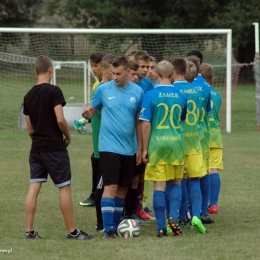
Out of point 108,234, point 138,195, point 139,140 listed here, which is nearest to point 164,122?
point 139,140

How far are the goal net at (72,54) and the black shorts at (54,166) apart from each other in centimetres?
1253

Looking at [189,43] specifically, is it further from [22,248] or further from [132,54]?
[22,248]

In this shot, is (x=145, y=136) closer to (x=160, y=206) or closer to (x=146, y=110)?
(x=146, y=110)

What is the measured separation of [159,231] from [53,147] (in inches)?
53.8

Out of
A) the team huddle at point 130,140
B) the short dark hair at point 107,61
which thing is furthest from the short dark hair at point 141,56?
the short dark hair at point 107,61

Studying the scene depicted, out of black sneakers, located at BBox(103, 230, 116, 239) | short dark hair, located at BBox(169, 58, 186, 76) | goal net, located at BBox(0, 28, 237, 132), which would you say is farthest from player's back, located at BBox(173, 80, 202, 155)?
goal net, located at BBox(0, 28, 237, 132)

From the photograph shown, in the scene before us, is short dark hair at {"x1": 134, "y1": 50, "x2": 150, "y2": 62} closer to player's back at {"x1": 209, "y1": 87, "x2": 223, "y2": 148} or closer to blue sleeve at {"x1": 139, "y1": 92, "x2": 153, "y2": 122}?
blue sleeve at {"x1": 139, "y1": 92, "x2": 153, "y2": 122}

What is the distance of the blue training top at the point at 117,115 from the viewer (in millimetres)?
7172

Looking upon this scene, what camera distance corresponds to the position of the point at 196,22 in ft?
127

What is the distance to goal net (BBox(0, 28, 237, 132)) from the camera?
2244cm

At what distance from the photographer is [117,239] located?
7.16m

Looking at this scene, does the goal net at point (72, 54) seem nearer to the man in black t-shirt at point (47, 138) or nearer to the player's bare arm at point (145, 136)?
the player's bare arm at point (145, 136)

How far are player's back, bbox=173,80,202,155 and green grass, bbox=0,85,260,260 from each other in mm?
892

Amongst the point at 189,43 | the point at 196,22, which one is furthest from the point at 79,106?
the point at 196,22
